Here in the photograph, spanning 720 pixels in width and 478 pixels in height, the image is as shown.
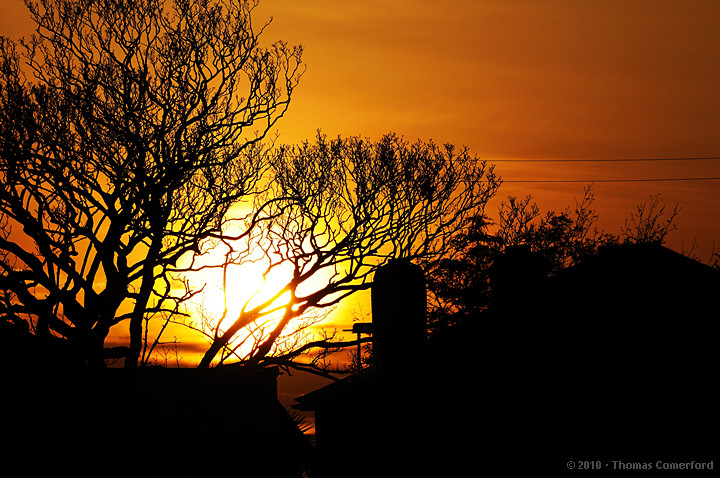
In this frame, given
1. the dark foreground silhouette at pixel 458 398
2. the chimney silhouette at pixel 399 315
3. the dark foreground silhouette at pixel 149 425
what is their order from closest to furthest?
the dark foreground silhouette at pixel 458 398, the dark foreground silhouette at pixel 149 425, the chimney silhouette at pixel 399 315

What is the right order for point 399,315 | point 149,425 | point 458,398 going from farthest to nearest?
point 399,315
point 149,425
point 458,398

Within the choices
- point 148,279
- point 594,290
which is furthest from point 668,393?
point 148,279

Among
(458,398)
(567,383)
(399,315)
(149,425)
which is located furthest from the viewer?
(399,315)

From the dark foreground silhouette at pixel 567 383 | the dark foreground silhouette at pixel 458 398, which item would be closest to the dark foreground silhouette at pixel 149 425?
the dark foreground silhouette at pixel 458 398

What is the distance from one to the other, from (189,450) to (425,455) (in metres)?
5.90

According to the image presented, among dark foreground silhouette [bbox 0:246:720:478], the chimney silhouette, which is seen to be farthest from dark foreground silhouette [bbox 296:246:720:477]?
the chimney silhouette

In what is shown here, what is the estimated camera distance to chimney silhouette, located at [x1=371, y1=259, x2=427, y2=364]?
19.0 metres

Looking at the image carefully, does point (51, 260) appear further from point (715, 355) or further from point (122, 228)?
point (715, 355)

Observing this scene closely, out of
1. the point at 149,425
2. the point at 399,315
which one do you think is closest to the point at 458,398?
the point at 399,315

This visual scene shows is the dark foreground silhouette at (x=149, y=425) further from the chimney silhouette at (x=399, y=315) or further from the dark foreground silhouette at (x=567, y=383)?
the chimney silhouette at (x=399, y=315)

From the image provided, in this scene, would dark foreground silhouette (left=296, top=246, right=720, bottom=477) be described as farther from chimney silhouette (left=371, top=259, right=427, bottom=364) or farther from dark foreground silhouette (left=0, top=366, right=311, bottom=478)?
dark foreground silhouette (left=0, top=366, right=311, bottom=478)

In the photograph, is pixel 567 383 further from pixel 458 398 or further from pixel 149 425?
pixel 149 425

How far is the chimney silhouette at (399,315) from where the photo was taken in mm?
19047

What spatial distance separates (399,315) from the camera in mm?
19172
